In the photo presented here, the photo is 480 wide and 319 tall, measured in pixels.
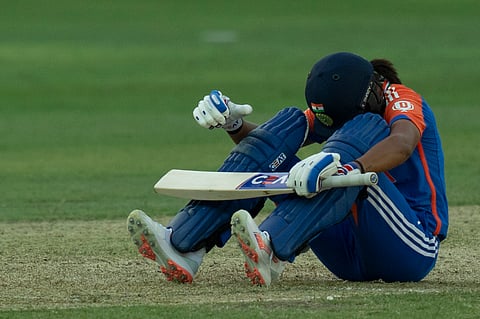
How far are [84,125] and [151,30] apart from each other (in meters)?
15.8

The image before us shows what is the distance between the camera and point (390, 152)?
5145mm

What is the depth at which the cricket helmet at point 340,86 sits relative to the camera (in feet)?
17.6

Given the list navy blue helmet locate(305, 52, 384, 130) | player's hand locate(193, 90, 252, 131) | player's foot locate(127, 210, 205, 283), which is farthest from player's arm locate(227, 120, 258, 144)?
player's foot locate(127, 210, 205, 283)

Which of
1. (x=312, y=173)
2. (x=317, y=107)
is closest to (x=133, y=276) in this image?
(x=317, y=107)

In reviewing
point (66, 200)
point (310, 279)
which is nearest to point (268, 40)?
point (66, 200)

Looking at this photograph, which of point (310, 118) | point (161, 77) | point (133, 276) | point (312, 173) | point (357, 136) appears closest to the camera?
point (312, 173)

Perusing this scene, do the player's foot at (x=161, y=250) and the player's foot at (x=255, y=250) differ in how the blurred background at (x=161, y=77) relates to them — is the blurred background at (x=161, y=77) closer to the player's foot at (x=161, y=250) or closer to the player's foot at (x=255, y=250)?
the player's foot at (x=161, y=250)

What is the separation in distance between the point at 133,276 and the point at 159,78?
53.6 feet

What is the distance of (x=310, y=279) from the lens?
592 centimetres

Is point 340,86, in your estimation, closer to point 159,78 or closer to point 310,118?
point 310,118

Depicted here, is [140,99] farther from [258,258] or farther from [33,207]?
[258,258]

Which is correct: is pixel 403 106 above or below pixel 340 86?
below

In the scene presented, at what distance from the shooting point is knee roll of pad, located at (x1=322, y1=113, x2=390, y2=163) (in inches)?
205

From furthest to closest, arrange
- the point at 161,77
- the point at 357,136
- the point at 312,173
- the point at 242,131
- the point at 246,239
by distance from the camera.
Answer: the point at 161,77
the point at 242,131
the point at 357,136
the point at 246,239
the point at 312,173
